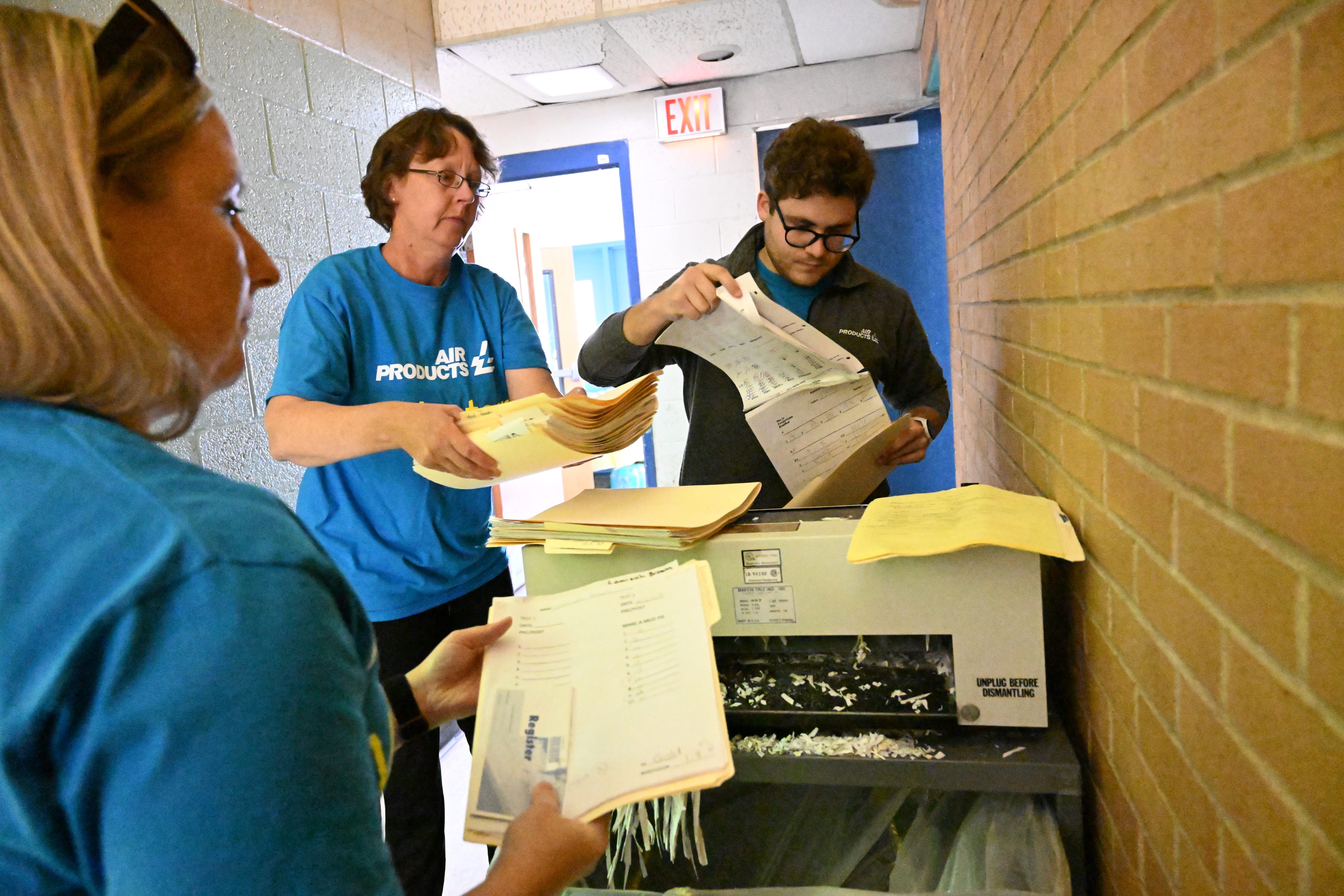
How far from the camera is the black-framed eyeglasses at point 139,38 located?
1.65ft

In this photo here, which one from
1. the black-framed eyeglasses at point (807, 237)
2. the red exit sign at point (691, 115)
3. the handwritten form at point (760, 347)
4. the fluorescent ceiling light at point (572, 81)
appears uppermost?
Result: the fluorescent ceiling light at point (572, 81)

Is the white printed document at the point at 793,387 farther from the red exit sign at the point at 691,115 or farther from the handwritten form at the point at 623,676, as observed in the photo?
the red exit sign at the point at 691,115

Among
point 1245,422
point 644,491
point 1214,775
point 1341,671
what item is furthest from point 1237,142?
point 644,491

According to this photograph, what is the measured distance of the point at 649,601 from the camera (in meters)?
0.89

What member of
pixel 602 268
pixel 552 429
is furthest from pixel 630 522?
pixel 602 268

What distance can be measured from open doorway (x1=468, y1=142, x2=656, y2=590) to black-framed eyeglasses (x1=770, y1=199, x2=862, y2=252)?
0.75 metres

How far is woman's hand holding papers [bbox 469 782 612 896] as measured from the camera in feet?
2.07

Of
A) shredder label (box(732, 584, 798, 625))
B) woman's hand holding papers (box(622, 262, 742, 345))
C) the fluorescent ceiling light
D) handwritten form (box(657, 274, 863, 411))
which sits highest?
the fluorescent ceiling light

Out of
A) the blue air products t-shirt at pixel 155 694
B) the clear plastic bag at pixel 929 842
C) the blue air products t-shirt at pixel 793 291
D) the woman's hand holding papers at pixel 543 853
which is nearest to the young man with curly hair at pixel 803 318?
the blue air products t-shirt at pixel 793 291

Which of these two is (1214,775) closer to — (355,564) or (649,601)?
(649,601)

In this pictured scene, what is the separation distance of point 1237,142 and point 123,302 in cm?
70

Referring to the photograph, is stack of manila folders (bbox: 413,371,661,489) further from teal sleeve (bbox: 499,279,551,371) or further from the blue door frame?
the blue door frame

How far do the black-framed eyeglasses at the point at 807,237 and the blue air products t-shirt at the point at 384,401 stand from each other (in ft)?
2.27

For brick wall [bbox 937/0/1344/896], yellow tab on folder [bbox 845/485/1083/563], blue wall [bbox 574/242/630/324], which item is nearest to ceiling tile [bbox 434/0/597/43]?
brick wall [bbox 937/0/1344/896]
